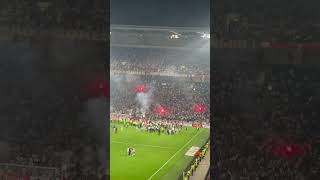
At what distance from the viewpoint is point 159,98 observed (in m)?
23.7

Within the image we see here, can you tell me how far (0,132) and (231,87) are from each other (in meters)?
7.84

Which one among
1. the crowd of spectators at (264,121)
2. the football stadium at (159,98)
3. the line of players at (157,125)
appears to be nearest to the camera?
the crowd of spectators at (264,121)

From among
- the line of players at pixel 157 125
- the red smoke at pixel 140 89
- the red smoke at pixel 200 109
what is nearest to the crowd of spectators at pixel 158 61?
the red smoke at pixel 140 89

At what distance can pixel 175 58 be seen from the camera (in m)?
25.5

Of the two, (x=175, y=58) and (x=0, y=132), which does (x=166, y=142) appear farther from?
(x=175, y=58)

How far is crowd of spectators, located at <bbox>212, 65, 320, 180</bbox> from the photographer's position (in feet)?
35.2

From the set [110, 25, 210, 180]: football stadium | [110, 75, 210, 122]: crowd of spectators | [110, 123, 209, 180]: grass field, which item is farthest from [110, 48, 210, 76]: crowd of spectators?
[110, 123, 209, 180]: grass field

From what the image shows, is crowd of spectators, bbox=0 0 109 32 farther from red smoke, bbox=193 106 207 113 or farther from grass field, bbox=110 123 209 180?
red smoke, bbox=193 106 207 113

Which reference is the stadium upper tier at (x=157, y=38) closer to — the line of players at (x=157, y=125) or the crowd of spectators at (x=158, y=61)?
the crowd of spectators at (x=158, y=61)

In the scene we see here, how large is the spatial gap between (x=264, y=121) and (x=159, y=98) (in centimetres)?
1118

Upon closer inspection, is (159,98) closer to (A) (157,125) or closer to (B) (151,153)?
(A) (157,125)

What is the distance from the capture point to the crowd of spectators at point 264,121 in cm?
1074

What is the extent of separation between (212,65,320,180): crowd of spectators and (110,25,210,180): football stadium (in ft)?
6.14

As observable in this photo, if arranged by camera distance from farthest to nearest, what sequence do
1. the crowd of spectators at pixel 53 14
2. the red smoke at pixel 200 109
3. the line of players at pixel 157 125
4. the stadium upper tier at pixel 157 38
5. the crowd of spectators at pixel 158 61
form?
the crowd of spectators at pixel 158 61, the stadium upper tier at pixel 157 38, the red smoke at pixel 200 109, the line of players at pixel 157 125, the crowd of spectators at pixel 53 14
